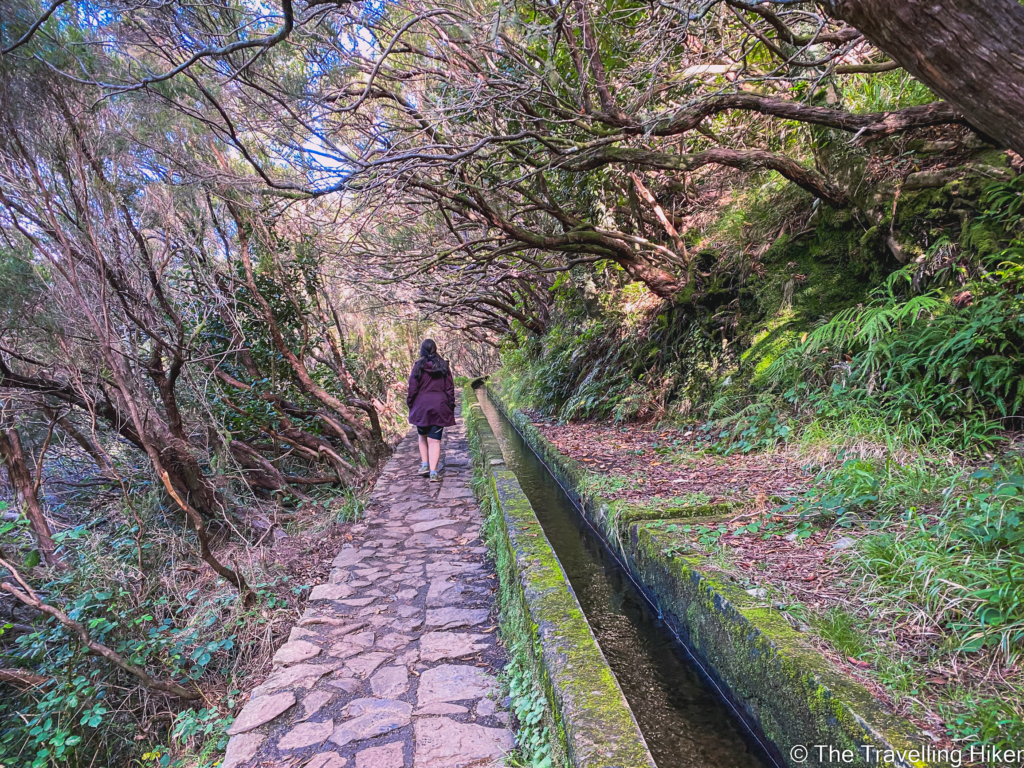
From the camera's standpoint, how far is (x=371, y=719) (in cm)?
269

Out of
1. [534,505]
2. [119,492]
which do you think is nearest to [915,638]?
[534,505]

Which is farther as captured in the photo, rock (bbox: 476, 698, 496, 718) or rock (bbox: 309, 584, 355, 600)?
rock (bbox: 309, 584, 355, 600)

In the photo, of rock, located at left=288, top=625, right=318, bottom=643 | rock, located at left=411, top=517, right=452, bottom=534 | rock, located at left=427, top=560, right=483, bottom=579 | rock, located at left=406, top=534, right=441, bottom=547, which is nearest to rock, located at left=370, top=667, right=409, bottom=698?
rock, located at left=288, top=625, right=318, bottom=643

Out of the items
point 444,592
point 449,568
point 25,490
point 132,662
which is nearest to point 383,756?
point 444,592

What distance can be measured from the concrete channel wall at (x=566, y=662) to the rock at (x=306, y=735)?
1134 mm

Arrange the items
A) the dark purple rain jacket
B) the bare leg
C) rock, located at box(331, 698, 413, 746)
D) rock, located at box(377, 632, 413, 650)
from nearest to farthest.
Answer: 1. rock, located at box(331, 698, 413, 746)
2. rock, located at box(377, 632, 413, 650)
3. the dark purple rain jacket
4. the bare leg

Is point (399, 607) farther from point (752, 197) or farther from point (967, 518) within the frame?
point (752, 197)

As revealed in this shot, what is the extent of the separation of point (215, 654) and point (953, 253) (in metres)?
6.81

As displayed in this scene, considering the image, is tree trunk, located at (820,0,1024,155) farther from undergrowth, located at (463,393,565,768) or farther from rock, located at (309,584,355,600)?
rock, located at (309,584,355,600)

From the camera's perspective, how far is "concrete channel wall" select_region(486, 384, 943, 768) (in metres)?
1.76

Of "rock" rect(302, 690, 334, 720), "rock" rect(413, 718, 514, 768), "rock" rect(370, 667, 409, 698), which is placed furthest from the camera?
"rock" rect(370, 667, 409, 698)

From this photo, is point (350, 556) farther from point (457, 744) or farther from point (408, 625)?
point (457, 744)

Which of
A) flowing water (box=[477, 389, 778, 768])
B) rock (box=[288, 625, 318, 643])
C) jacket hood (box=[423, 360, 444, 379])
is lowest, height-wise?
flowing water (box=[477, 389, 778, 768])

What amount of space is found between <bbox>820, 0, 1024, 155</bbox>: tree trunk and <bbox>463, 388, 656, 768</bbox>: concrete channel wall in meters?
2.75
